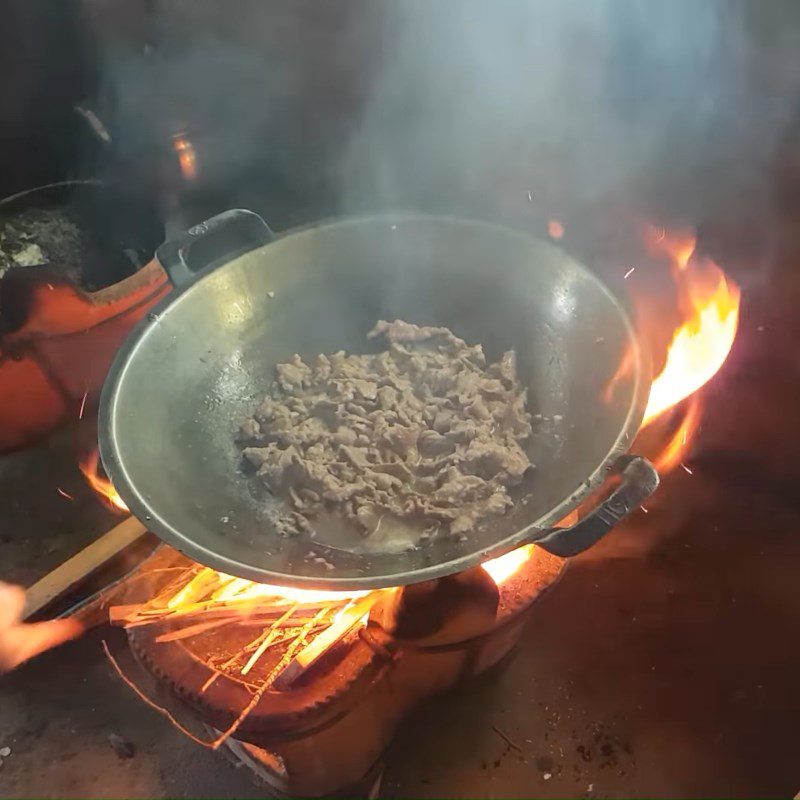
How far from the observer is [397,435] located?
1648mm

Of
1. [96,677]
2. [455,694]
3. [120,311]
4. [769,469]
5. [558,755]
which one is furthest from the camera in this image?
[120,311]

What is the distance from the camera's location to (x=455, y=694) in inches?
74.2

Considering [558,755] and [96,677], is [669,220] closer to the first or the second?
[558,755]

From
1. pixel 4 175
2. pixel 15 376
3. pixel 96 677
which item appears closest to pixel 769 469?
pixel 96 677

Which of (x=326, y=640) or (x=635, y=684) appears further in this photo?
(x=635, y=684)

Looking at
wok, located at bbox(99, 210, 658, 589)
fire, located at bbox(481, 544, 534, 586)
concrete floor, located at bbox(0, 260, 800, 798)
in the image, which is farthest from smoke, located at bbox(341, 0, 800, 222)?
fire, located at bbox(481, 544, 534, 586)

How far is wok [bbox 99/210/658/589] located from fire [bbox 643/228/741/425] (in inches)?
15.7

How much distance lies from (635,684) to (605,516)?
935 millimetres

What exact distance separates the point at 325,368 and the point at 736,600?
1.27 m

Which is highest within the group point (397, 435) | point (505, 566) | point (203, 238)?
point (203, 238)

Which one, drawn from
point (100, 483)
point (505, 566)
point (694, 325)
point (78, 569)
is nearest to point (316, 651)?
point (505, 566)

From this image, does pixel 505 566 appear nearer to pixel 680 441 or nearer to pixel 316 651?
pixel 316 651

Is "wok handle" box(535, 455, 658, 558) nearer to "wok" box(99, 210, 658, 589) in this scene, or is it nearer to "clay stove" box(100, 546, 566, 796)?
"wok" box(99, 210, 658, 589)

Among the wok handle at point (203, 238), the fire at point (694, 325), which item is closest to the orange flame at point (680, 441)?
the fire at point (694, 325)
